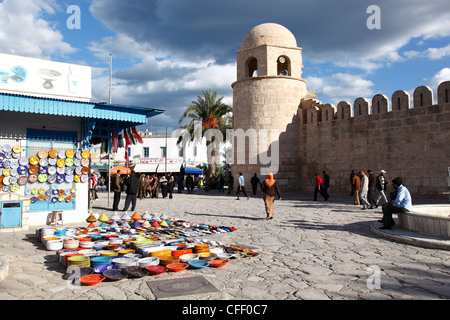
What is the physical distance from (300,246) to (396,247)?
1.77m

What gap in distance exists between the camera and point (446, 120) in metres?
14.4

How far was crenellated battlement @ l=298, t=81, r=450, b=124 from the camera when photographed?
48.9 ft

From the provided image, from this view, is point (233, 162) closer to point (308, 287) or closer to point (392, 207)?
point (392, 207)

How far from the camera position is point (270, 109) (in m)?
21.0

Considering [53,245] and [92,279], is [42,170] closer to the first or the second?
[53,245]

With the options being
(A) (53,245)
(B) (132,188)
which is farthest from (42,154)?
(B) (132,188)

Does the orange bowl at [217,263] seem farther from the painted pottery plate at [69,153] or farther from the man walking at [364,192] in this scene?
the man walking at [364,192]

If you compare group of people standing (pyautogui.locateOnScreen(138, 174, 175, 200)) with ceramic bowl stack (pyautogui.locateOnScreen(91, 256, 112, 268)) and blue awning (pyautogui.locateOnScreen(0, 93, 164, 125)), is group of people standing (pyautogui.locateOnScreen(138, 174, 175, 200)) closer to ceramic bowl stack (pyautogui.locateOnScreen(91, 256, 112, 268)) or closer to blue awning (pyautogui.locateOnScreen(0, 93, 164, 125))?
blue awning (pyautogui.locateOnScreen(0, 93, 164, 125))

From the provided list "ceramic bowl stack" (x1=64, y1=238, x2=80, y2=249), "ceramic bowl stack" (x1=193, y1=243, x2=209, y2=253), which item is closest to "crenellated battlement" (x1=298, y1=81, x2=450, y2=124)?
"ceramic bowl stack" (x1=193, y1=243, x2=209, y2=253)

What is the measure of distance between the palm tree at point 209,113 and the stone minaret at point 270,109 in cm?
784

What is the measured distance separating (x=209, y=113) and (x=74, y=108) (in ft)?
67.6

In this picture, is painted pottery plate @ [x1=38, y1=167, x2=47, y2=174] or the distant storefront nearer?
the distant storefront

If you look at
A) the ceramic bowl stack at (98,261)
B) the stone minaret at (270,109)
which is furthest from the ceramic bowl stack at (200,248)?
the stone minaret at (270,109)
